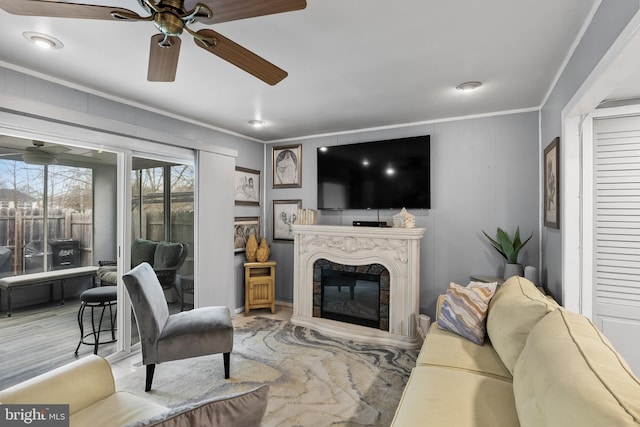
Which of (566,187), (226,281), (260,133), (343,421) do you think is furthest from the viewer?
(260,133)

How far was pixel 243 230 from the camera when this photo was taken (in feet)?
14.3

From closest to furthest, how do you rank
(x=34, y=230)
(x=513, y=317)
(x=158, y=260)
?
(x=513, y=317), (x=34, y=230), (x=158, y=260)

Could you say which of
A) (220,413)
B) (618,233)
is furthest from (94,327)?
(618,233)

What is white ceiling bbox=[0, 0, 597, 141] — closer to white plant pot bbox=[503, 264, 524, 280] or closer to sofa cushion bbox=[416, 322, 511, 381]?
white plant pot bbox=[503, 264, 524, 280]

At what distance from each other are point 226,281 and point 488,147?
3.25 m

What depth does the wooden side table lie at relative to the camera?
414cm

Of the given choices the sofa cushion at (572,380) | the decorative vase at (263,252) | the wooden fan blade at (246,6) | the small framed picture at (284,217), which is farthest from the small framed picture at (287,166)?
the sofa cushion at (572,380)

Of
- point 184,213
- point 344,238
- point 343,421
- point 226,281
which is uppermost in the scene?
point 184,213

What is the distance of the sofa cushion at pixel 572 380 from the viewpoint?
0.85 meters

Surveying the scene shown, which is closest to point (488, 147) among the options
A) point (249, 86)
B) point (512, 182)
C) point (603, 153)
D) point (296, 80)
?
point (512, 182)

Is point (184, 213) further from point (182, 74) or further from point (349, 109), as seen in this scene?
point (349, 109)

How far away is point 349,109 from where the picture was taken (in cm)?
323

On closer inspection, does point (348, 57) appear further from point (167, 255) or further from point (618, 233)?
point (167, 255)

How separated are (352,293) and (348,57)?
8.40 feet
